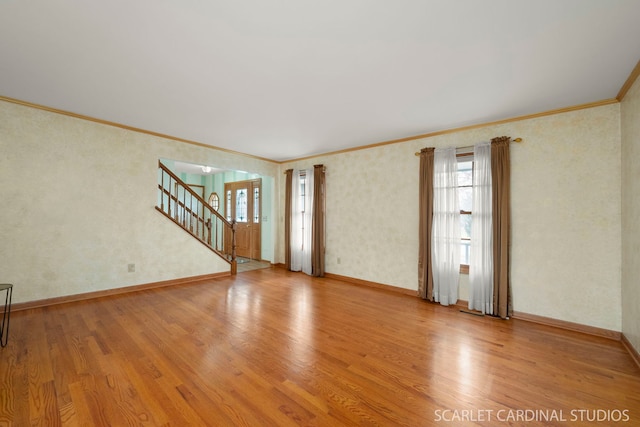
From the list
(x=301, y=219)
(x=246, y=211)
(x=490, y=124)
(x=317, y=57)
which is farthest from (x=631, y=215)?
(x=246, y=211)

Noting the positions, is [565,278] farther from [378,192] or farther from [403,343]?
[378,192]

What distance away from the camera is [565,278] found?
127 inches

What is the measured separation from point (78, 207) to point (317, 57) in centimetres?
409

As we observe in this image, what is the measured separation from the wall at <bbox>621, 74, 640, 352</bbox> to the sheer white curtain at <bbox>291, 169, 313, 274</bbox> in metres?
4.69

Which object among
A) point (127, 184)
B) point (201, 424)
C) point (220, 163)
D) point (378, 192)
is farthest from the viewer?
point (220, 163)

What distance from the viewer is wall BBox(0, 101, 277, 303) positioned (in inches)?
134

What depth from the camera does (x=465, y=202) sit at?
13.3 feet

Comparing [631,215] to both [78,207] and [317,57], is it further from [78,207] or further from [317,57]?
[78,207]

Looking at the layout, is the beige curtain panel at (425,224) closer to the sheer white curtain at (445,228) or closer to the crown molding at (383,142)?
the sheer white curtain at (445,228)

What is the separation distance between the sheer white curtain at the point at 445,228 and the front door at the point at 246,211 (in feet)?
15.7

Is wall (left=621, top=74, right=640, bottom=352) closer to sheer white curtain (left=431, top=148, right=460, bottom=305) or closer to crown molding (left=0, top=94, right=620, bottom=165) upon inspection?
crown molding (left=0, top=94, right=620, bottom=165)

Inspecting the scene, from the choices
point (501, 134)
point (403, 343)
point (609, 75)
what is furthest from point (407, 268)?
point (609, 75)

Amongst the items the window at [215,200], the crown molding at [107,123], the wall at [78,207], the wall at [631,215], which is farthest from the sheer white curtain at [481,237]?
the window at [215,200]

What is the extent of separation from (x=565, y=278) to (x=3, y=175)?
7.25 m
